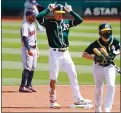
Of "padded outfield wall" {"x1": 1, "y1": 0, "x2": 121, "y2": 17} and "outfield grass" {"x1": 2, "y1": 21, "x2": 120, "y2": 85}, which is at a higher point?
"padded outfield wall" {"x1": 1, "y1": 0, "x2": 121, "y2": 17}

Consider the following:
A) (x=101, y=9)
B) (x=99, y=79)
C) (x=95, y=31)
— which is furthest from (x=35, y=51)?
(x=101, y=9)

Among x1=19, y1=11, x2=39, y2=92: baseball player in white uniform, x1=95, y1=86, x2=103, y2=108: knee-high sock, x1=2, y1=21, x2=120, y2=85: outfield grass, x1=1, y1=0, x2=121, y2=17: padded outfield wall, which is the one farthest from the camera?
x1=1, y1=0, x2=121, y2=17: padded outfield wall

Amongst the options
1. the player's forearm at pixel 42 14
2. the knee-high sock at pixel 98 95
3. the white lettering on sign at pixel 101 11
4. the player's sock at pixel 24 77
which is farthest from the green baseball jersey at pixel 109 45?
the white lettering on sign at pixel 101 11

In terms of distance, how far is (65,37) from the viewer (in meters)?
10.7

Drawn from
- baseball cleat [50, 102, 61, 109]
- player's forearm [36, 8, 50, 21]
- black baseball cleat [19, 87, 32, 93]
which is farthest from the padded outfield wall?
baseball cleat [50, 102, 61, 109]

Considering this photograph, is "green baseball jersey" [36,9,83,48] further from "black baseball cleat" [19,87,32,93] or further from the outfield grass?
the outfield grass

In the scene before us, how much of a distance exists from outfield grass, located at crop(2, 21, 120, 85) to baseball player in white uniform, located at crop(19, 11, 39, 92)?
→ 1233mm

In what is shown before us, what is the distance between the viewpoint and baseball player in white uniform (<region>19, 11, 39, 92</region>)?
39.6ft

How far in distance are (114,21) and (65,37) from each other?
2101 cm

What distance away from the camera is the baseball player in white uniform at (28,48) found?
1206 centimetres

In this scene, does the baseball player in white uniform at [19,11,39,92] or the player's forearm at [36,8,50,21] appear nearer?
the player's forearm at [36,8,50,21]

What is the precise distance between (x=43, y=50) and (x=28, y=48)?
300 inches

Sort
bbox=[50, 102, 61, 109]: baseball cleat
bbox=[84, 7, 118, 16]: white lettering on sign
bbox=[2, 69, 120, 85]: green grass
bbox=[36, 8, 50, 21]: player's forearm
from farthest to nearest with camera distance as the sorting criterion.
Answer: bbox=[84, 7, 118, 16]: white lettering on sign
bbox=[2, 69, 120, 85]: green grass
bbox=[36, 8, 50, 21]: player's forearm
bbox=[50, 102, 61, 109]: baseball cleat

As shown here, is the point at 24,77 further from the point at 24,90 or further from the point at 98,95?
the point at 98,95
